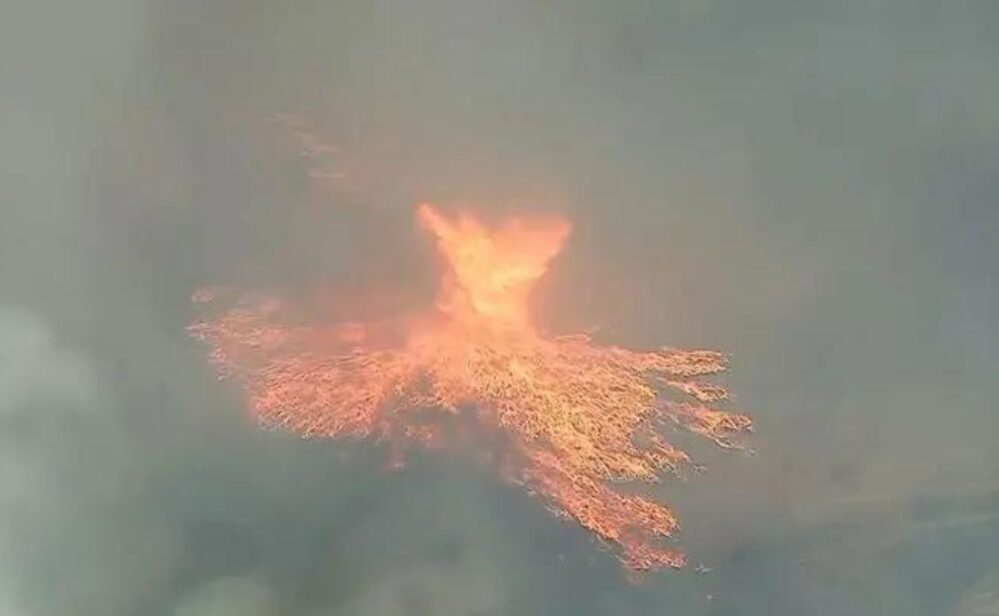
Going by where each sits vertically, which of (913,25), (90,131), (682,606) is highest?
(913,25)

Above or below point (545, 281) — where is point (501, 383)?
below

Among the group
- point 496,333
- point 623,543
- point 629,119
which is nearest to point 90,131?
point 496,333

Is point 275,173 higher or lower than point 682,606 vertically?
higher

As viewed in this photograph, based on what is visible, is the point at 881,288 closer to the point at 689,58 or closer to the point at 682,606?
the point at 689,58
